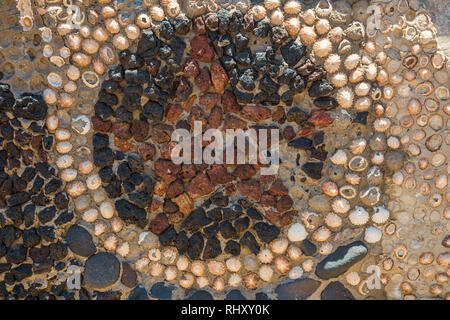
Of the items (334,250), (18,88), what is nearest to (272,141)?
(334,250)

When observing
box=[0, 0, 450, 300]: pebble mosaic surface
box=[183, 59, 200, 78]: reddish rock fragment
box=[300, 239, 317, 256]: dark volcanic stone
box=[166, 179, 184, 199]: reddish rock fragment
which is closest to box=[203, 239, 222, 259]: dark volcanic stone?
box=[0, 0, 450, 300]: pebble mosaic surface

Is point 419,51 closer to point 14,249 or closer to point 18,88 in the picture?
point 18,88

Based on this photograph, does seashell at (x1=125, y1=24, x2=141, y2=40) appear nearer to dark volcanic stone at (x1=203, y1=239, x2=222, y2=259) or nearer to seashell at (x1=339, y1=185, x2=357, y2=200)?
dark volcanic stone at (x1=203, y1=239, x2=222, y2=259)

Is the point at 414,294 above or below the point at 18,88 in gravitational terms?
below

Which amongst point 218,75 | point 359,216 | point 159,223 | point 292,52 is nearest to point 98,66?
point 218,75

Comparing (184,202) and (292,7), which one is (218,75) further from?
(184,202)

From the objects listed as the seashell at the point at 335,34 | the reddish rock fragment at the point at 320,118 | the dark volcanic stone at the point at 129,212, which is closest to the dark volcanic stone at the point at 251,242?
the dark volcanic stone at the point at 129,212

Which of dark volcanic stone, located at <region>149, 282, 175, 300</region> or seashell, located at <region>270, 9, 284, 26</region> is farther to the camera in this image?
dark volcanic stone, located at <region>149, 282, 175, 300</region>

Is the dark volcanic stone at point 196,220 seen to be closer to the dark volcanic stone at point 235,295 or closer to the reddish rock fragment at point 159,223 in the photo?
the reddish rock fragment at point 159,223
